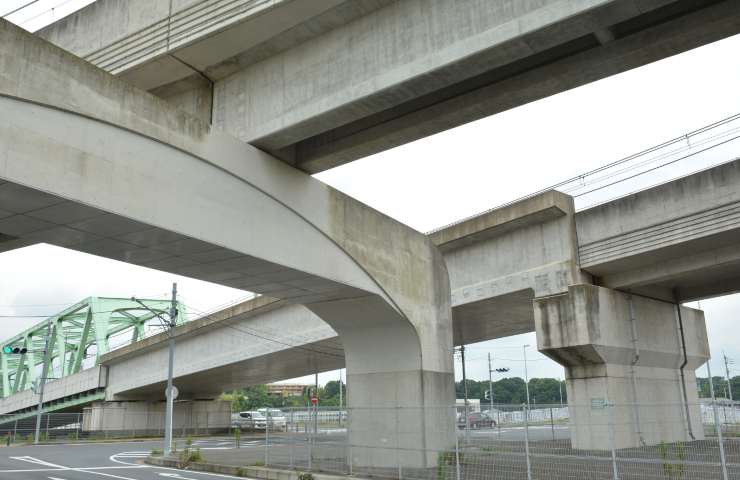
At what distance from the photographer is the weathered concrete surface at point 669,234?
18.4 metres

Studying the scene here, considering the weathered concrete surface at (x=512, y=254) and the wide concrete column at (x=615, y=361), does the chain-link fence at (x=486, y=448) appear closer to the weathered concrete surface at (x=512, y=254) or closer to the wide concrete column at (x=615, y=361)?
the wide concrete column at (x=615, y=361)

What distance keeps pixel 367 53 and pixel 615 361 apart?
50.4 feet

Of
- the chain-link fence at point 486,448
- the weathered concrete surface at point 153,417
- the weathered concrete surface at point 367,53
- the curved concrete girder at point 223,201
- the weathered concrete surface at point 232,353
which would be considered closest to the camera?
the curved concrete girder at point 223,201

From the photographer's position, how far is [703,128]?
1755cm

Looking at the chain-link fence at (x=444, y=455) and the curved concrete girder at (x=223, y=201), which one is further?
the chain-link fence at (x=444, y=455)

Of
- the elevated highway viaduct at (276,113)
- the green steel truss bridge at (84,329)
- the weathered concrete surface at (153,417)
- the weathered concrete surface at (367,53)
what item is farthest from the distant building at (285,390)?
the weathered concrete surface at (367,53)

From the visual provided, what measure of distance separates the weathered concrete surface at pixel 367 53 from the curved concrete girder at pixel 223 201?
1246 mm

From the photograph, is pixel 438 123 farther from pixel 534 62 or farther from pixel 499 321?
pixel 499 321

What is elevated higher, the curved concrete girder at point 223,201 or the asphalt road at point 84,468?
the curved concrete girder at point 223,201

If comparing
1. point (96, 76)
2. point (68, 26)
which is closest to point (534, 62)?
point (96, 76)

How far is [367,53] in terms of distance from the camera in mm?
10844

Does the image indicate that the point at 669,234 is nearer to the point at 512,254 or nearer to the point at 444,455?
the point at 512,254

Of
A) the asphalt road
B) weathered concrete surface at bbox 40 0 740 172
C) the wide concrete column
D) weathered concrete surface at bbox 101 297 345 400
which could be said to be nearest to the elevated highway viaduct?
weathered concrete surface at bbox 40 0 740 172

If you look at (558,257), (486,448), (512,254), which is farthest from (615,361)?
(486,448)
